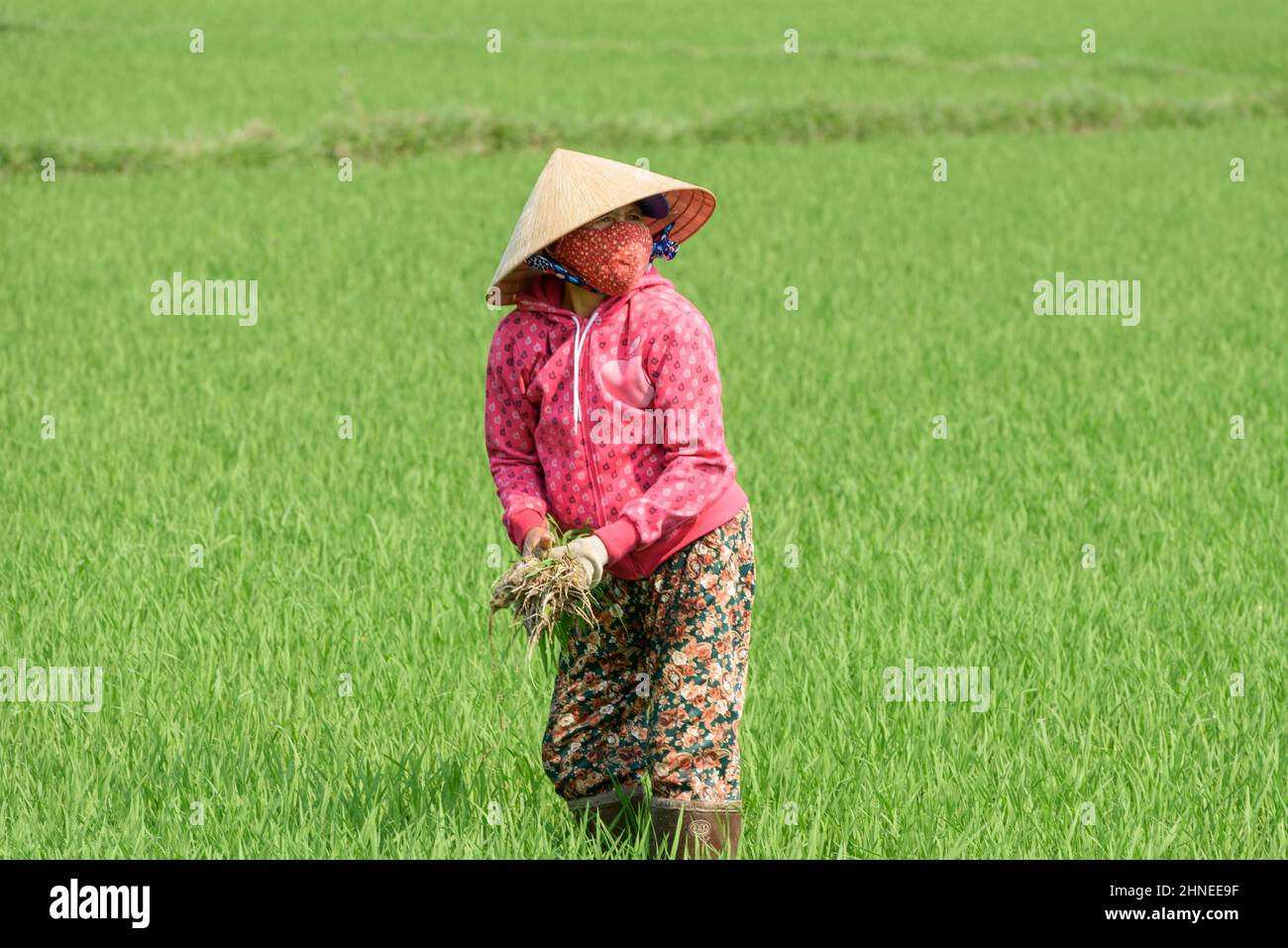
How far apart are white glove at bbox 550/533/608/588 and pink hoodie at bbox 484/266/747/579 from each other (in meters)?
0.02

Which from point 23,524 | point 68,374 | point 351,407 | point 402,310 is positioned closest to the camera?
point 23,524

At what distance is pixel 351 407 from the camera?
23.0 feet

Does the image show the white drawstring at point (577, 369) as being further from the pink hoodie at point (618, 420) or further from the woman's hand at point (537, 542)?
the woman's hand at point (537, 542)

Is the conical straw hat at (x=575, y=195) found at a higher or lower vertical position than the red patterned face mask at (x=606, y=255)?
higher

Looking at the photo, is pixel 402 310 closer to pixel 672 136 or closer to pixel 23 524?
pixel 23 524

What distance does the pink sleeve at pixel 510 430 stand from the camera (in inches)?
108

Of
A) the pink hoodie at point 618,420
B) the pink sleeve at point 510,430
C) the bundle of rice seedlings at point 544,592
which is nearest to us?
the bundle of rice seedlings at point 544,592

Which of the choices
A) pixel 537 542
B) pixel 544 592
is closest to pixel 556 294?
pixel 537 542

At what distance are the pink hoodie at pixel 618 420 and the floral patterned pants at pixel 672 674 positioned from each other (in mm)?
58

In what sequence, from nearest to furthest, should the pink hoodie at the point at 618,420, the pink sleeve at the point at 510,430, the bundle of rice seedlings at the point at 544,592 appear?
the bundle of rice seedlings at the point at 544,592, the pink hoodie at the point at 618,420, the pink sleeve at the point at 510,430

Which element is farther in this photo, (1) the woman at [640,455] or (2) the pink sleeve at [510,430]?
(2) the pink sleeve at [510,430]

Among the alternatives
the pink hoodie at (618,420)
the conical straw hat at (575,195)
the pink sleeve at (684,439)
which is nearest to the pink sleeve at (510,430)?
the pink hoodie at (618,420)
